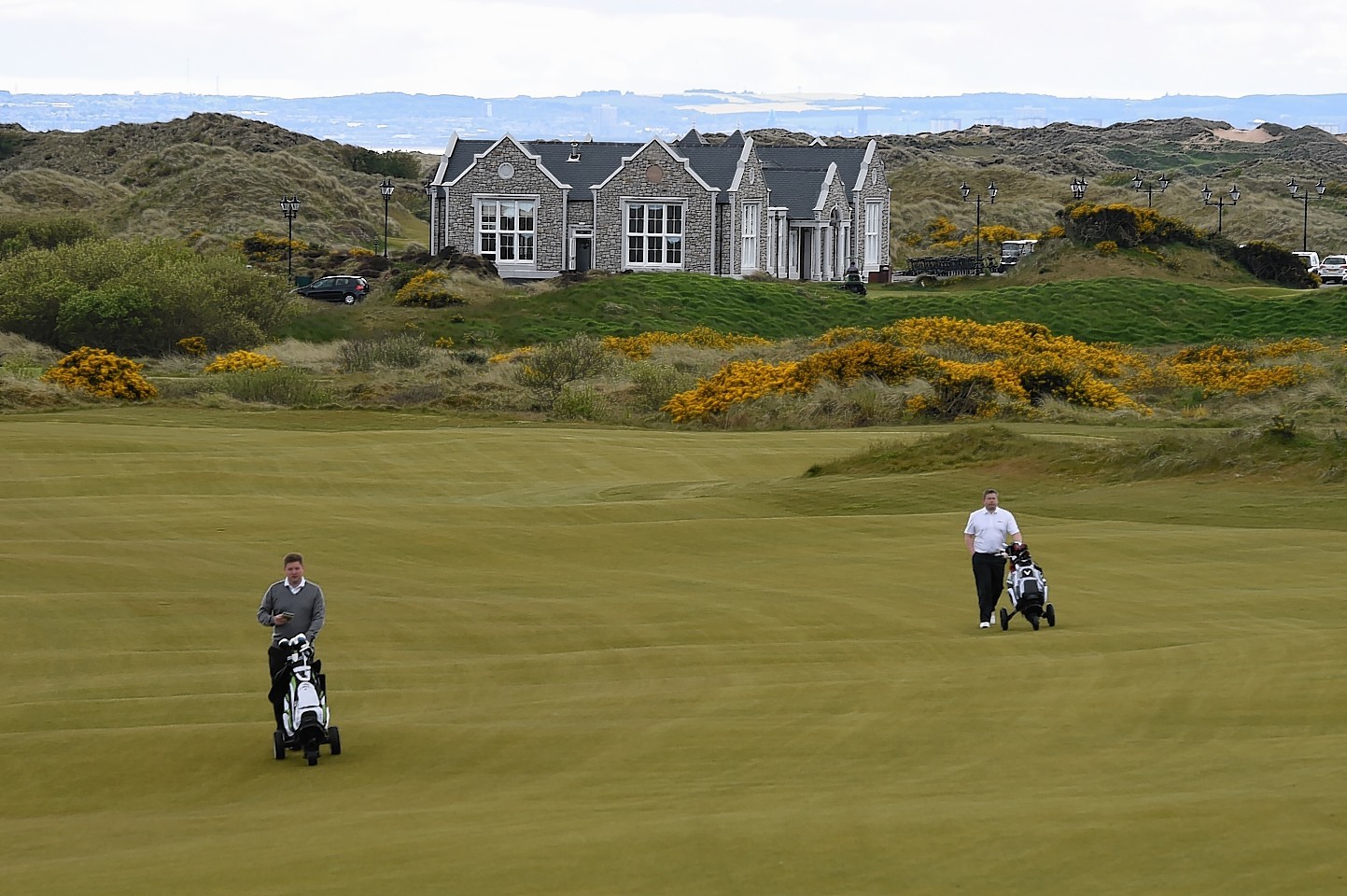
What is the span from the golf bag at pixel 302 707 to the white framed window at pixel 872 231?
3009 inches

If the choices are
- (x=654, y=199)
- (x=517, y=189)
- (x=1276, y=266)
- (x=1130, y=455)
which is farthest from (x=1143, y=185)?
(x=1130, y=455)

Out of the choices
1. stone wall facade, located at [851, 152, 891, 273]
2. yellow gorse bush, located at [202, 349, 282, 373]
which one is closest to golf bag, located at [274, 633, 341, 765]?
yellow gorse bush, located at [202, 349, 282, 373]

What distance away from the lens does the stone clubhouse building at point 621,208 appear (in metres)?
78.9

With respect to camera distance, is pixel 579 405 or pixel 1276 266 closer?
pixel 579 405

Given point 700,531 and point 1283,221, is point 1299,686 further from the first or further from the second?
point 1283,221

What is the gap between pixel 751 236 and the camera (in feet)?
265

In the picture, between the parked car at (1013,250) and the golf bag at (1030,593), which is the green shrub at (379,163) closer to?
the parked car at (1013,250)

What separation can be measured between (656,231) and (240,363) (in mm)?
28405

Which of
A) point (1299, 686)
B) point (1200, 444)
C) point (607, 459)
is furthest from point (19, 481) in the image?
point (1299, 686)

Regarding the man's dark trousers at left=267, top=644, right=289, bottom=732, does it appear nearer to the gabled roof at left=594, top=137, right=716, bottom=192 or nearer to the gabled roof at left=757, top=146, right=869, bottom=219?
the gabled roof at left=594, top=137, right=716, bottom=192

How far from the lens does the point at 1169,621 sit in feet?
63.9

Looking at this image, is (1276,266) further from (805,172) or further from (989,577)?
(989,577)

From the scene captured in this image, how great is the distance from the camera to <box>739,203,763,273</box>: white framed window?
80062 millimetres

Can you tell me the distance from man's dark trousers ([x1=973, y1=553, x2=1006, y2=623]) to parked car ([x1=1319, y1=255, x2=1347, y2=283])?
73.3 metres
